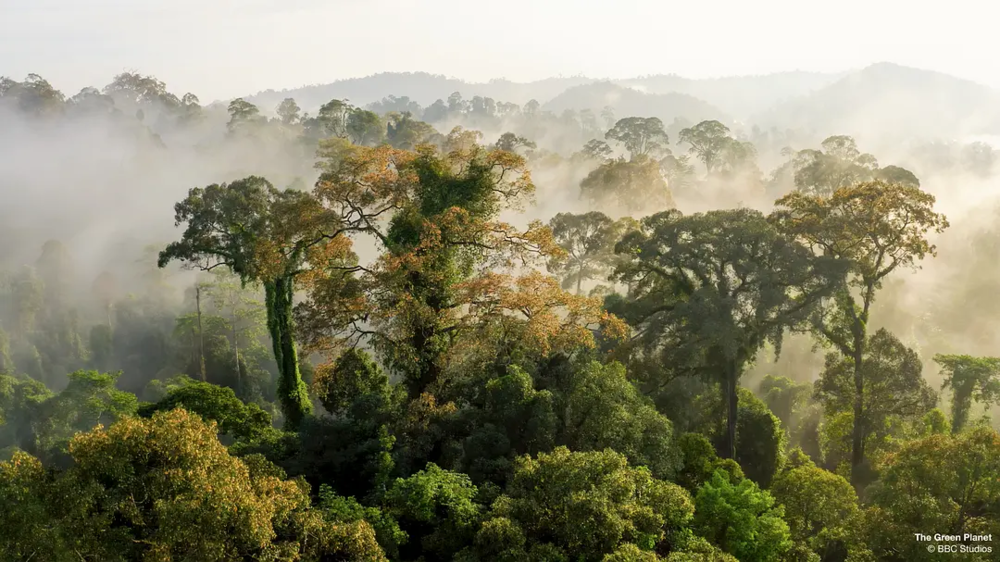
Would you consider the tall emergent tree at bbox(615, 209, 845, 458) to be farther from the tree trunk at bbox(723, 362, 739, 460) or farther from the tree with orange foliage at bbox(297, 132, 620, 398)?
the tree with orange foliage at bbox(297, 132, 620, 398)

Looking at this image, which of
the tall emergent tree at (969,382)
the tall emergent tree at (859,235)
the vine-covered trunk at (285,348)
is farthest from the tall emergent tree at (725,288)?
the vine-covered trunk at (285,348)

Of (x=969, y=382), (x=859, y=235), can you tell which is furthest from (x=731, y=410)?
(x=969, y=382)

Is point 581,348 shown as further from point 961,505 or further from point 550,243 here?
point 961,505

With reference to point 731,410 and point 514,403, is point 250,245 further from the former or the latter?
point 731,410

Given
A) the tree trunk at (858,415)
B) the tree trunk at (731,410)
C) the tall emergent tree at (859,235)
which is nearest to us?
the tall emergent tree at (859,235)

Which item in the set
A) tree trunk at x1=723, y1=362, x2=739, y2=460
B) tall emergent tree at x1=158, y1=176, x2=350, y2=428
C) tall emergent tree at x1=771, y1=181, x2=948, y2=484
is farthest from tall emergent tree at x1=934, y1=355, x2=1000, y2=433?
tall emergent tree at x1=158, y1=176, x2=350, y2=428

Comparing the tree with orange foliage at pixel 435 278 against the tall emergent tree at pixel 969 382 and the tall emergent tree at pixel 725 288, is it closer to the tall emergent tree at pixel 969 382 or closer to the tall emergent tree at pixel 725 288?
the tall emergent tree at pixel 725 288
